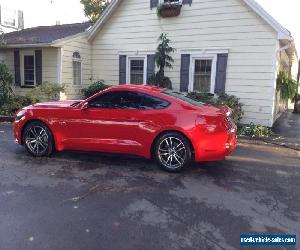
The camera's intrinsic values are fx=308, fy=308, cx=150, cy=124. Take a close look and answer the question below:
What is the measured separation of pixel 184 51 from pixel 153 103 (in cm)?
656

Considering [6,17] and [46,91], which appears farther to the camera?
[6,17]

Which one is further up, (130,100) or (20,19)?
(20,19)

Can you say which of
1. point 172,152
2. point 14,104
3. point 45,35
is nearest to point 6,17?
point 45,35

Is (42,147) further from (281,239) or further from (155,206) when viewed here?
(281,239)

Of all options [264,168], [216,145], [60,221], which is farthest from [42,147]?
[264,168]

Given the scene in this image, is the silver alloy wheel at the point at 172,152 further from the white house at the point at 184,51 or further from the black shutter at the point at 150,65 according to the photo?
the black shutter at the point at 150,65

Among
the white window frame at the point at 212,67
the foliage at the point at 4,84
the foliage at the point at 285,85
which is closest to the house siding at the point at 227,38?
the white window frame at the point at 212,67

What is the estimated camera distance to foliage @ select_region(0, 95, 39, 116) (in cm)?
1220

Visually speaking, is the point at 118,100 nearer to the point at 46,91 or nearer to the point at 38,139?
the point at 38,139

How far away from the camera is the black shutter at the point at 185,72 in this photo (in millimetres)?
11781

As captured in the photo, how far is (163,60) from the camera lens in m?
11.6

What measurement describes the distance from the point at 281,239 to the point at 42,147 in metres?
4.84

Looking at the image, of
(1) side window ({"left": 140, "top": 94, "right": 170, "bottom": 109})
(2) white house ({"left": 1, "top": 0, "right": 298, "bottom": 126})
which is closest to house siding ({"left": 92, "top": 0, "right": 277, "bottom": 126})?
(2) white house ({"left": 1, "top": 0, "right": 298, "bottom": 126})

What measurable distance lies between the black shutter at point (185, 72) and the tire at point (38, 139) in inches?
266
